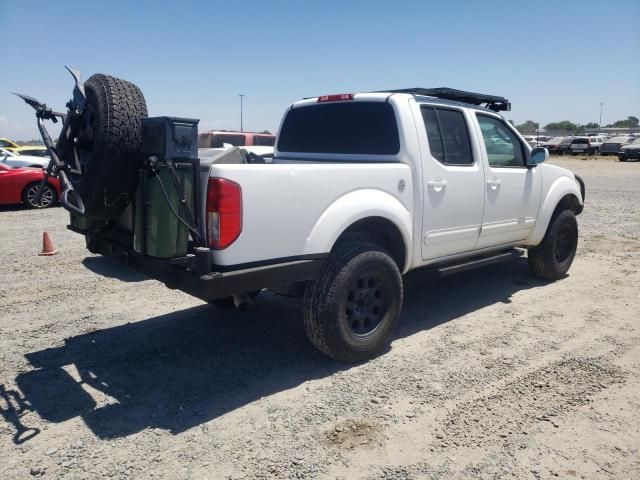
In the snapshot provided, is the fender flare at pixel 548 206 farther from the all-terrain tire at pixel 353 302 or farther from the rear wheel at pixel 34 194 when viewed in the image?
the rear wheel at pixel 34 194

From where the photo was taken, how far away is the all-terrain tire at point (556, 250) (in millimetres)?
6082

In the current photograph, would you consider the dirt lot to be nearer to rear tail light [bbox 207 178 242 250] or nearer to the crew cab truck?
the crew cab truck

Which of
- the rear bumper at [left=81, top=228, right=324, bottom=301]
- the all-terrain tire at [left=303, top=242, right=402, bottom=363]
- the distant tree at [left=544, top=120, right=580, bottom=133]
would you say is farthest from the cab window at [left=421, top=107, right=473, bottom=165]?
the distant tree at [left=544, top=120, right=580, bottom=133]

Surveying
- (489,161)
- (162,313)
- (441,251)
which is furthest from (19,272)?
(489,161)

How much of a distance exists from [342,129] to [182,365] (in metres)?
2.49

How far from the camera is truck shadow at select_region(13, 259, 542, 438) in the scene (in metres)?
3.23

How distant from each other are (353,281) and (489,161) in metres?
2.21

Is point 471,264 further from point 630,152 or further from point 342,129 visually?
point 630,152

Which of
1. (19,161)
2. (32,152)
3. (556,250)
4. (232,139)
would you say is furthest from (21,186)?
(556,250)

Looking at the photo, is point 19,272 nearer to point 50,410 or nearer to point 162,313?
point 162,313

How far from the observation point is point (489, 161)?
505cm

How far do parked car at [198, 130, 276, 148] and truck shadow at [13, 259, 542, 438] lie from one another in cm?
1017

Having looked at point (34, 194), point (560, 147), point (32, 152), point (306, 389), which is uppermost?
point (560, 147)

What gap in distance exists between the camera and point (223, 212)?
10.0 feet
